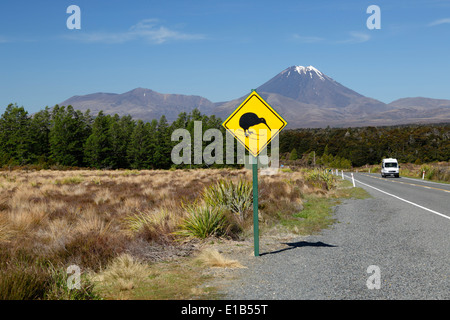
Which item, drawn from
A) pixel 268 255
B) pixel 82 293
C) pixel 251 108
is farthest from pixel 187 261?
pixel 251 108

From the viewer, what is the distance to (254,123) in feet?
22.6

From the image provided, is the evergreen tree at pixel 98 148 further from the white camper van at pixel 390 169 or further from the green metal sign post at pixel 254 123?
the green metal sign post at pixel 254 123

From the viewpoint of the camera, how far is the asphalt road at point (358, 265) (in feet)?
16.1

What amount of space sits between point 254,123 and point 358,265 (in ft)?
9.91

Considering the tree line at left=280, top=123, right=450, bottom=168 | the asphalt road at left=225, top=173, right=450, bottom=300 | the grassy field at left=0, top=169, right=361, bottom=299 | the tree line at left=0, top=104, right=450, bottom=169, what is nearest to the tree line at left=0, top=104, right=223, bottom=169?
the tree line at left=0, top=104, right=450, bottom=169

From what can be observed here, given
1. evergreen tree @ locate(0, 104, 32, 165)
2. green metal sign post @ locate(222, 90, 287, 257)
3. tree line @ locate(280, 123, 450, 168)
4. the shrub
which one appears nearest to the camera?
green metal sign post @ locate(222, 90, 287, 257)

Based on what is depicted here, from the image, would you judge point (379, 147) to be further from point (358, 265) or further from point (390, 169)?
point (358, 265)

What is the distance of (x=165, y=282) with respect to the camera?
5.46m

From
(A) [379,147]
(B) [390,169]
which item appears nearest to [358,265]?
(B) [390,169]

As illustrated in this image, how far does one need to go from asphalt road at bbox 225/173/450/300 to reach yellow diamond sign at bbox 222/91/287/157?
2.15m

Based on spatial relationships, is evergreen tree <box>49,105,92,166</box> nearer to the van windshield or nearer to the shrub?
the van windshield

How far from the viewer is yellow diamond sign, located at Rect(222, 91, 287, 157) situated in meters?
6.86

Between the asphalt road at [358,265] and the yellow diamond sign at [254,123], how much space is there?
215 centimetres
